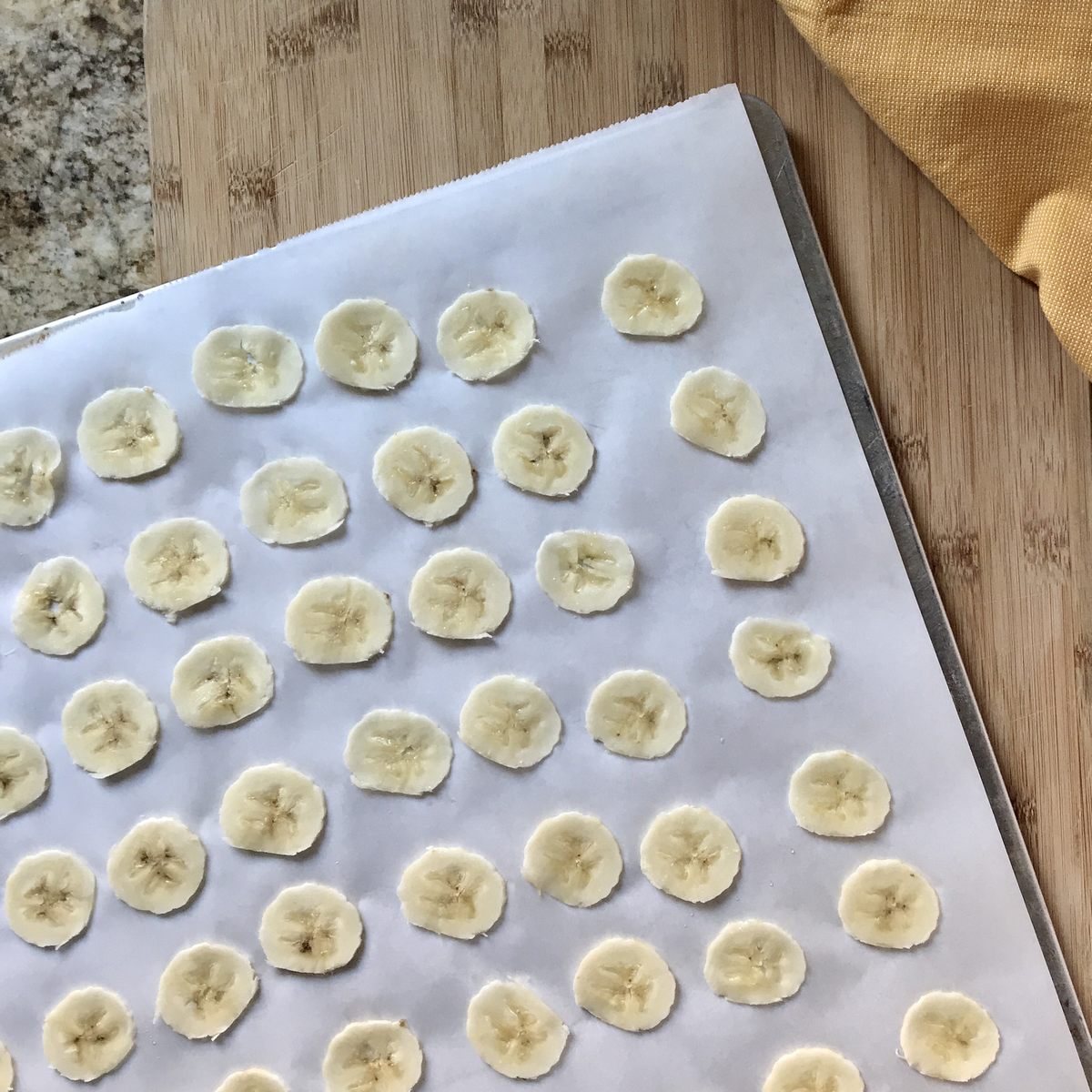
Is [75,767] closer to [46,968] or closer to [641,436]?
[46,968]

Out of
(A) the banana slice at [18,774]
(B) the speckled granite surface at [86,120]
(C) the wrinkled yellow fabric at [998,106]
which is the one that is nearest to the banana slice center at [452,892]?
(A) the banana slice at [18,774]

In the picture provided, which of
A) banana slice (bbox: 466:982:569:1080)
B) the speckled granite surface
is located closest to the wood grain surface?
the speckled granite surface

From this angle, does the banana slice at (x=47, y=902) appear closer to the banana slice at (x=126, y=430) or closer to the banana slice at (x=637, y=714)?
the banana slice at (x=126, y=430)

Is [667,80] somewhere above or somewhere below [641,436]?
above

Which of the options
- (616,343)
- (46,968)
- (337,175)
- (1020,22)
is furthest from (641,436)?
(46,968)

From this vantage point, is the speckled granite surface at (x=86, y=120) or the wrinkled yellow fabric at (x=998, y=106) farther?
the speckled granite surface at (x=86, y=120)
